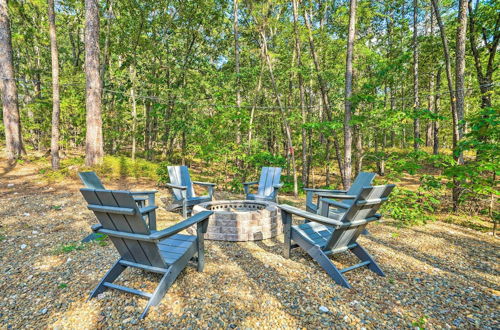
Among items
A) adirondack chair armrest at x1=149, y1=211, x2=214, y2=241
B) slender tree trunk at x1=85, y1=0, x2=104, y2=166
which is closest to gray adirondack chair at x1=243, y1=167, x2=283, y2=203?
adirondack chair armrest at x1=149, y1=211, x2=214, y2=241

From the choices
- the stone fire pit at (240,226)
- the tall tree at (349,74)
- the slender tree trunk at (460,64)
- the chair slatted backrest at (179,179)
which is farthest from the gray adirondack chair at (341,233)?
the slender tree trunk at (460,64)

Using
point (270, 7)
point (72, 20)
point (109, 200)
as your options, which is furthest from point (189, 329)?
point (72, 20)

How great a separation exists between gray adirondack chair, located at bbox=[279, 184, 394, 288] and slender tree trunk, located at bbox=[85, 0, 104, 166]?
22.3 feet

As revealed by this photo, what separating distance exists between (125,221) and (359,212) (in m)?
1.99

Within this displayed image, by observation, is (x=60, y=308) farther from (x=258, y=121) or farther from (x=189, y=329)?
(x=258, y=121)

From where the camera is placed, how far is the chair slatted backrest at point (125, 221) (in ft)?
5.36

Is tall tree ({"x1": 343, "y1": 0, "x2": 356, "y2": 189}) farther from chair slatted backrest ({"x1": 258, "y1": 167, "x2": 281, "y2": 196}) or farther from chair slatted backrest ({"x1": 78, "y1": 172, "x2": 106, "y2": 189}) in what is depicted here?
chair slatted backrest ({"x1": 78, "y1": 172, "x2": 106, "y2": 189})

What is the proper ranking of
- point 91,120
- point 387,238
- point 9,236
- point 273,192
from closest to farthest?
point 9,236, point 387,238, point 273,192, point 91,120

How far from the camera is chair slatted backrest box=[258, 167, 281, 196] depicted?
506 cm

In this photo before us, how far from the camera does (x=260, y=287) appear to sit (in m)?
2.14

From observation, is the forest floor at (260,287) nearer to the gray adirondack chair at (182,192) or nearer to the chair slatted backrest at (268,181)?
the gray adirondack chair at (182,192)

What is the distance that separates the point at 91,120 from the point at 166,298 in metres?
6.93

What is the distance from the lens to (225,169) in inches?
280

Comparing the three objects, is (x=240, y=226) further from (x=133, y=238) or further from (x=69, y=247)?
(x=69, y=247)
